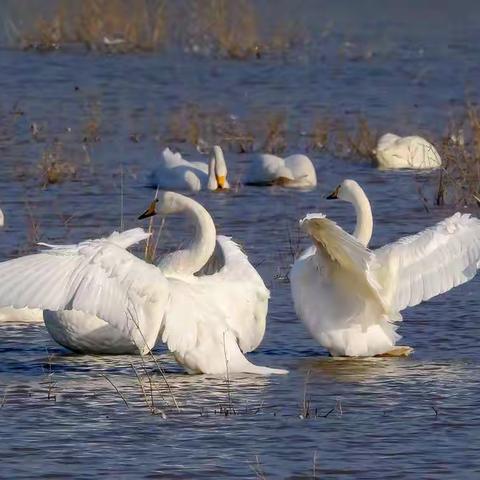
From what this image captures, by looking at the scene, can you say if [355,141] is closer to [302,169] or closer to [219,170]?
[302,169]

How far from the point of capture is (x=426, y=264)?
943cm

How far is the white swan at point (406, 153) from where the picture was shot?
16.2 metres

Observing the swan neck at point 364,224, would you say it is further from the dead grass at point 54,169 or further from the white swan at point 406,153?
the white swan at point 406,153

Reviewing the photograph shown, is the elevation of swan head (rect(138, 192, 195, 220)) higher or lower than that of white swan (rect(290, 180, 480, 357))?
higher

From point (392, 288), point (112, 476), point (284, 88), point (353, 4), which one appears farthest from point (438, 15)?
point (112, 476)

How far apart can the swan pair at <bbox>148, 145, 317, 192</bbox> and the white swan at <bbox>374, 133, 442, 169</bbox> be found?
0.93 meters

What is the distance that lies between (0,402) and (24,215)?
5.67 meters

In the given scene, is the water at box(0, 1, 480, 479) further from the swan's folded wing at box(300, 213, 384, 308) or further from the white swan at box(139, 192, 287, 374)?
the swan's folded wing at box(300, 213, 384, 308)

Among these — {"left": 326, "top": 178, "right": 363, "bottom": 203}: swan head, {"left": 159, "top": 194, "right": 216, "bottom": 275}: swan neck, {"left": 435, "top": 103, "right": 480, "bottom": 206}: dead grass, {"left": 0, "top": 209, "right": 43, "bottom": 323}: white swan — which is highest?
{"left": 326, "top": 178, "right": 363, "bottom": 203}: swan head

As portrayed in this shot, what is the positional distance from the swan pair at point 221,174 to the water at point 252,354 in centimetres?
14

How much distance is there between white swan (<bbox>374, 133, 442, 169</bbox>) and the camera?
16219 mm

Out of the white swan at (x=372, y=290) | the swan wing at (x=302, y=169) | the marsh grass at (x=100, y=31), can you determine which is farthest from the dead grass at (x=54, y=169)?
the marsh grass at (x=100, y=31)

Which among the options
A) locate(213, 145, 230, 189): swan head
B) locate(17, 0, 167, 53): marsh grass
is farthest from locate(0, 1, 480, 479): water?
locate(17, 0, 167, 53): marsh grass

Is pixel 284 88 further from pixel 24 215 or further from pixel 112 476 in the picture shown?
pixel 112 476
